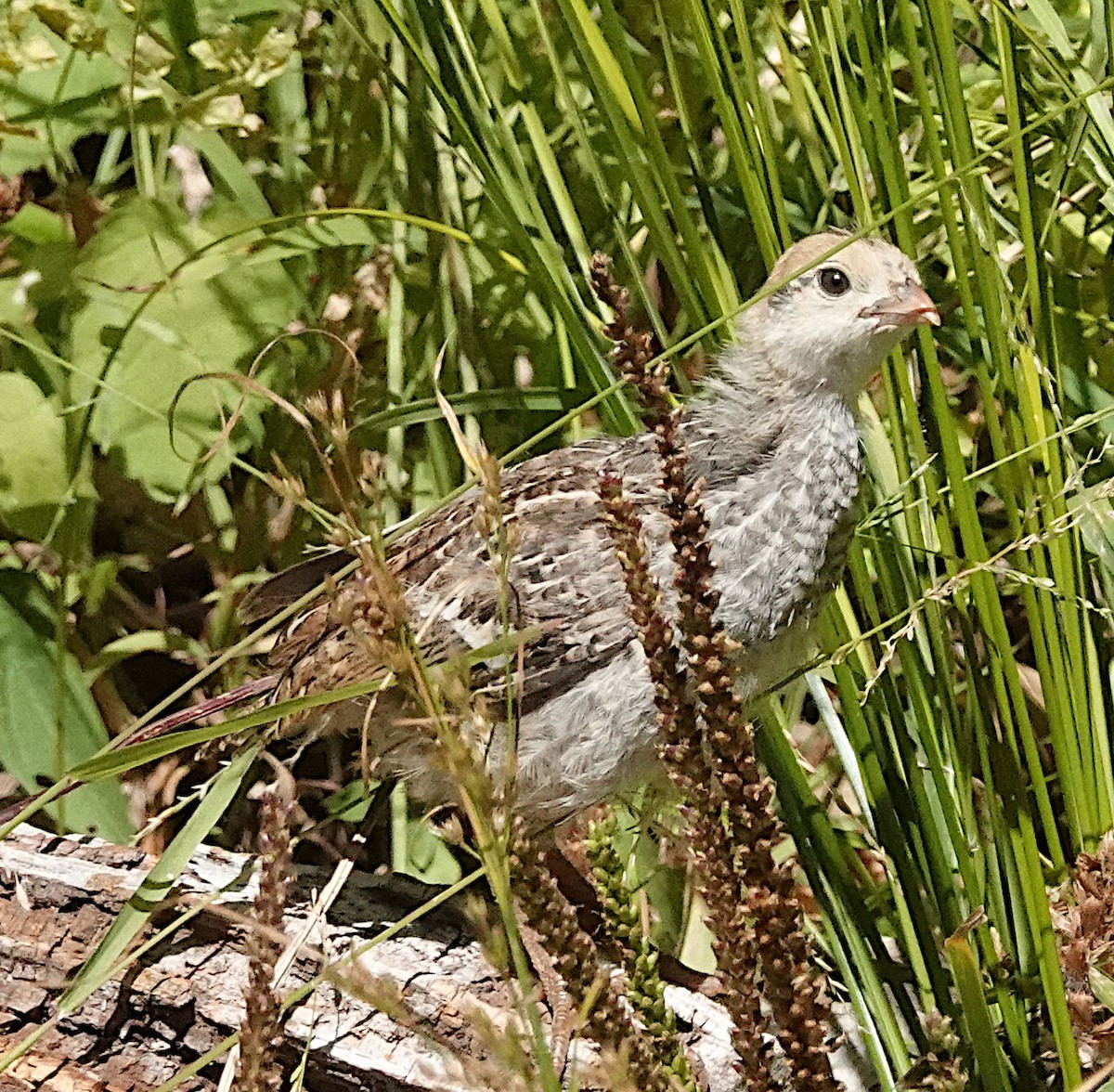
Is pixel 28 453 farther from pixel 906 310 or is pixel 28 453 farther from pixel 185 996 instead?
pixel 906 310

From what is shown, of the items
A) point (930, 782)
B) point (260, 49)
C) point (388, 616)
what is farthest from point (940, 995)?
point (260, 49)

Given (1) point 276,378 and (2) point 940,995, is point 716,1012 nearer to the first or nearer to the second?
(2) point 940,995

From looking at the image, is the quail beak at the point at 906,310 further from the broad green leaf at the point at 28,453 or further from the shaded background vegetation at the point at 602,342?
the broad green leaf at the point at 28,453

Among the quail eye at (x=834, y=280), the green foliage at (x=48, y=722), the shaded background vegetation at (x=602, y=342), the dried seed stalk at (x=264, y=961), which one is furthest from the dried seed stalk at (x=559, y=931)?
the green foliage at (x=48, y=722)

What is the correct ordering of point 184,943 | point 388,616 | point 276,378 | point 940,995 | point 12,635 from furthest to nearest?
point 276,378, point 12,635, point 184,943, point 940,995, point 388,616

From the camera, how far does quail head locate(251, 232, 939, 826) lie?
2.08m

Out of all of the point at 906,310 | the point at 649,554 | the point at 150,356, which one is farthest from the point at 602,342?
the point at 150,356

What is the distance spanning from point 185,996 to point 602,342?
1107mm

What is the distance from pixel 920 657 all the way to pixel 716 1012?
1.94 feet

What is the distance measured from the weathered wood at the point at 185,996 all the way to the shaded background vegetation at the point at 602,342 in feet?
0.73

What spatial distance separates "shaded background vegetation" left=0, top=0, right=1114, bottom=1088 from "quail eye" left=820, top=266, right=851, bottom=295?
10 centimetres

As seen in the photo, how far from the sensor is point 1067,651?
1.91m

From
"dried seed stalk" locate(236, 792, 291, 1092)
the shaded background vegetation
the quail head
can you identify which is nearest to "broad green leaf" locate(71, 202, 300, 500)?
the shaded background vegetation

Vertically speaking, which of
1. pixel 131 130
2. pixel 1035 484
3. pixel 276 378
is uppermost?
pixel 131 130
